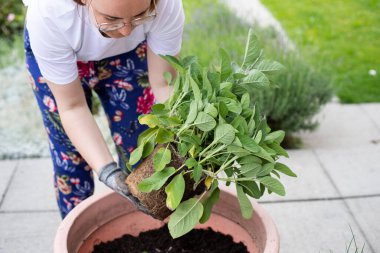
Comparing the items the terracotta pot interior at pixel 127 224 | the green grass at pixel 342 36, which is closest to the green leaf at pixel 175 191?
the terracotta pot interior at pixel 127 224

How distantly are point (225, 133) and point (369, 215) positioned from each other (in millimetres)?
1630

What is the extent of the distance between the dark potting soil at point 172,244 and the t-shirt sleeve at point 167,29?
670 millimetres

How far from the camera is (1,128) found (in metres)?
3.81

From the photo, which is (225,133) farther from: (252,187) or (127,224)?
(127,224)

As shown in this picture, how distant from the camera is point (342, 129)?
3783mm

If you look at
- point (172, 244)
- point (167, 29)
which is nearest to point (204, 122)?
point (167, 29)

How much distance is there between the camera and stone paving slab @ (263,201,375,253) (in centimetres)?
261

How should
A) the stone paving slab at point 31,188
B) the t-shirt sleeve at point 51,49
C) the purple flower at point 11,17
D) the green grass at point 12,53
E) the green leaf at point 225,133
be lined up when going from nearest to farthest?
1. the green leaf at point 225,133
2. the t-shirt sleeve at point 51,49
3. the stone paving slab at point 31,188
4. the green grass at point 12,53
5. the purple flower at point 11,17

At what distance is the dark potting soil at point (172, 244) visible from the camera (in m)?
2.02

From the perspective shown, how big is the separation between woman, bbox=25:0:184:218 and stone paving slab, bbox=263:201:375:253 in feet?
2.85

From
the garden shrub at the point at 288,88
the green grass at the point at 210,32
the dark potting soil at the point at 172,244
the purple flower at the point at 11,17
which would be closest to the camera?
the dark potting soil at the point at 172,244

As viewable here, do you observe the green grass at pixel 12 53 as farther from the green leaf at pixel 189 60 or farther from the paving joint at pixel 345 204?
the green leaf at pixel 189 60

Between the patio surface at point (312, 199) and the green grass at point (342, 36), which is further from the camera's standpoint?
the green grass at point (342, 36)

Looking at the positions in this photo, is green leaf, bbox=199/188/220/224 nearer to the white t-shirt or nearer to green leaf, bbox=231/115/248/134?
green leaf, bbox=231/115/248/134
